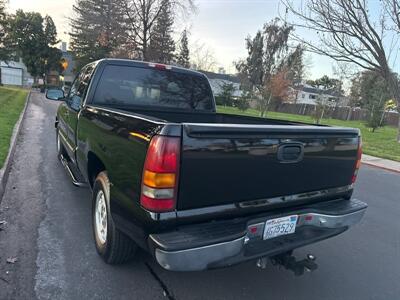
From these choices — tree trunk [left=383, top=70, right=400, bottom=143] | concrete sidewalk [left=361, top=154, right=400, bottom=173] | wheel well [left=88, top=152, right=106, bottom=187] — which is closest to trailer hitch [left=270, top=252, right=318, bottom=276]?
wheel well [left=88, top=152, right=106, bottom=187]

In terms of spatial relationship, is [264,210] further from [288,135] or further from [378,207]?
[378,207]

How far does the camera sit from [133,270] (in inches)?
123

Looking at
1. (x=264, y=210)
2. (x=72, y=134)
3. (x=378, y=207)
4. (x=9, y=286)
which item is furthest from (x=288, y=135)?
(x=378, y=207)

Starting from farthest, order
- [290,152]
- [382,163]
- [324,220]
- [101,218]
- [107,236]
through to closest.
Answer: [382,163] < [101,218] < [107,236] < [324,220] < [290,152]

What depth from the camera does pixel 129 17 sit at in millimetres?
23828

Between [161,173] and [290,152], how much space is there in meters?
1.14

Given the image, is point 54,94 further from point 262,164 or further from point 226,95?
point 226,95

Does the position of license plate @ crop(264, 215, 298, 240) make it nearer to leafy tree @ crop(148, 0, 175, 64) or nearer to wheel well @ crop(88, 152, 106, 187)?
wheel well @ crop(88, 152, 106, 187)

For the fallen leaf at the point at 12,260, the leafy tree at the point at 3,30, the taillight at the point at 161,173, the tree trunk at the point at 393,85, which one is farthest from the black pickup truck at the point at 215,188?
the leafy tree at the point at 3,30

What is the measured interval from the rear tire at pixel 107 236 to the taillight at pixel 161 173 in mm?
807

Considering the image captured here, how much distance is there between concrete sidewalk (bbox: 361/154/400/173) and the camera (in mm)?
10237

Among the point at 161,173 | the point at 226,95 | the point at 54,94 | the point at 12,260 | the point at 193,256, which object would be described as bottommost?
the point at 12,260

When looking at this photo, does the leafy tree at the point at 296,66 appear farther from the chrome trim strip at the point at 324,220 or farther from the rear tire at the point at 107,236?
the rear tire at the point at 107,236

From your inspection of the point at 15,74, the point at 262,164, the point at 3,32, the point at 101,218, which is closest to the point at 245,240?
the point at 262,164
